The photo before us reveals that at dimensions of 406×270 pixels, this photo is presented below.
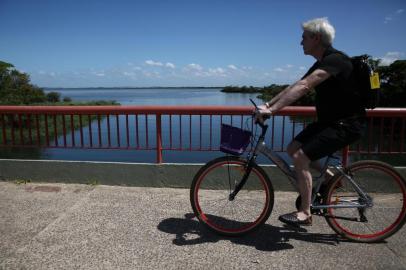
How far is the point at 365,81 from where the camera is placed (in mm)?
2967

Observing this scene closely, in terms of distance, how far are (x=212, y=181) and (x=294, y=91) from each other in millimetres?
1456

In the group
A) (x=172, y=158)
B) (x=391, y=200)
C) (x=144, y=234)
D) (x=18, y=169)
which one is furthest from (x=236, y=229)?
(x=172, y=158)

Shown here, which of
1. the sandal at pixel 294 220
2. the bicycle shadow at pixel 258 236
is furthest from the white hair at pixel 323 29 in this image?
the bicycle shadow at pixel 258 236

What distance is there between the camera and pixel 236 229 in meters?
3.52

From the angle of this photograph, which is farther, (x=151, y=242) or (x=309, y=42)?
(x=151, y=242)

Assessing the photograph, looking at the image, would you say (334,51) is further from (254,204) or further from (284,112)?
(254,204)

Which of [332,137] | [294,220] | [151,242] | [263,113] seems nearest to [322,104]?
[332,137]

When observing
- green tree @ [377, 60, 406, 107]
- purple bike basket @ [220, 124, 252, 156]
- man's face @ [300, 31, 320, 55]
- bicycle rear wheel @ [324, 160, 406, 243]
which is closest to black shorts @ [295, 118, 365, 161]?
bicycle rear wheel @ [324, 160, 406, 243]

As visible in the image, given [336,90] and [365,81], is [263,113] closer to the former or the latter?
[336,90]

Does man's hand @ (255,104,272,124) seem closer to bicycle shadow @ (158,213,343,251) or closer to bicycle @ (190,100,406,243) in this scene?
bicycle @ (190,100,406,243)

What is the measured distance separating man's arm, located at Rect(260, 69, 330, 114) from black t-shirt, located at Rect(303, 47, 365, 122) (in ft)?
0.21

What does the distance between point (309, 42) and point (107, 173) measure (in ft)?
11.1

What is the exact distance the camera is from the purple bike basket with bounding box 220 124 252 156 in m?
3.21

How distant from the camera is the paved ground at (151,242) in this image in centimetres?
299
